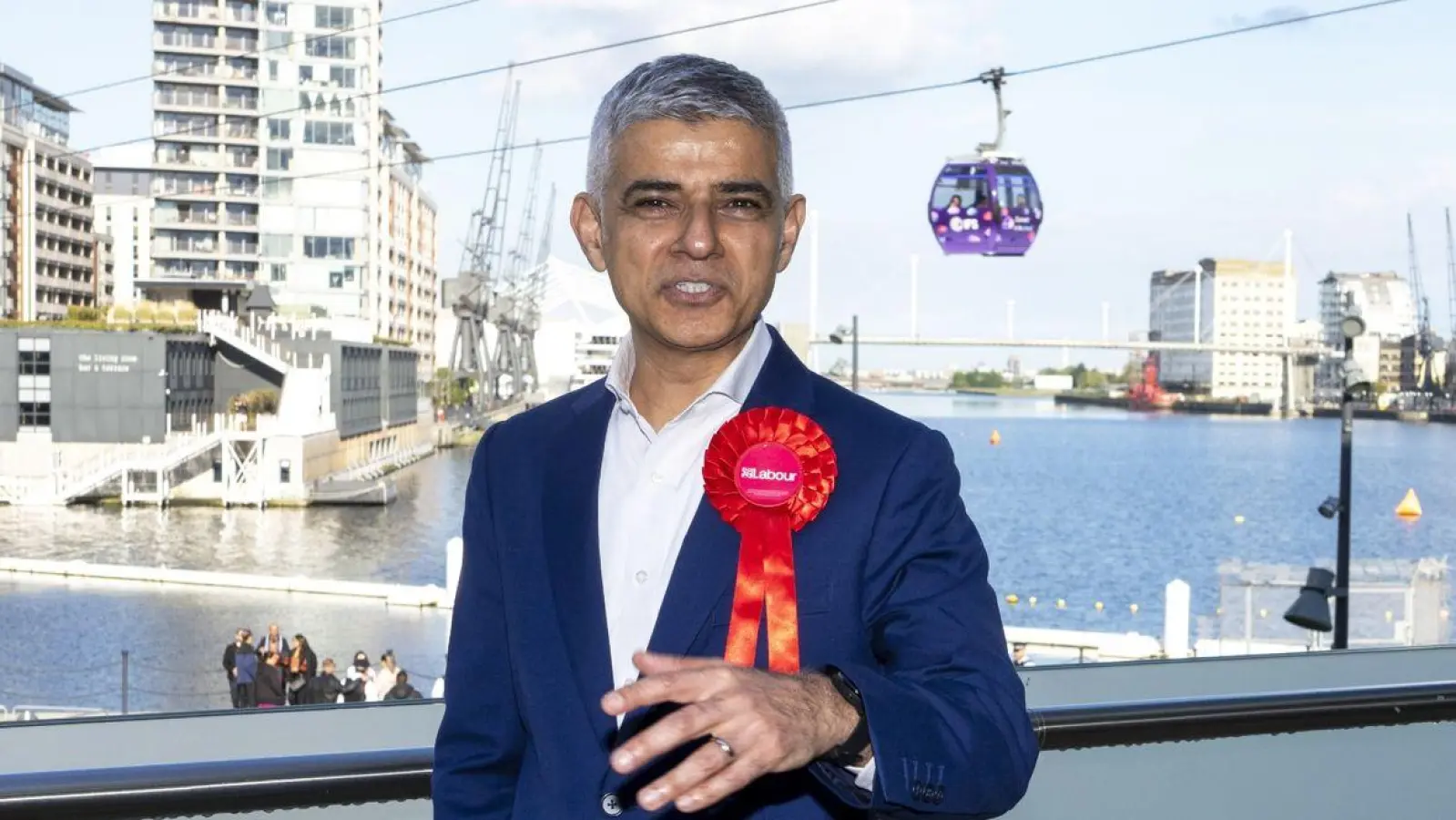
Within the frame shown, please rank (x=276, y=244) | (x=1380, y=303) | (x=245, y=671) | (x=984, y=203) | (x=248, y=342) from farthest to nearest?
1. (x=1380, y=303)
2. (x=276, y=244)
3. (x=248, y=342)
4. (x=984, y=203)
5. (x=245, y=671)

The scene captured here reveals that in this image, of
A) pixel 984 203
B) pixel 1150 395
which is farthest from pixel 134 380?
pixel 1150 395

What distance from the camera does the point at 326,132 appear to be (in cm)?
4119

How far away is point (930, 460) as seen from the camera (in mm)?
669

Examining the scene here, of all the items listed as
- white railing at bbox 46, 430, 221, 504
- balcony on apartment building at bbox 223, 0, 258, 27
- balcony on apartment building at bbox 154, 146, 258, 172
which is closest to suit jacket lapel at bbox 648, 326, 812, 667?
white railing at bbox 46, 430, 221, 504

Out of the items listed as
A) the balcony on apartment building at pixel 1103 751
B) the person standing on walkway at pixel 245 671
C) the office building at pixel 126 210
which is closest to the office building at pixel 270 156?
the office building at pixel 126 210

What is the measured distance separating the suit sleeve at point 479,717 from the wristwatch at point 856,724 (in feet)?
0.71

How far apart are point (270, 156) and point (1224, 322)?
30.4m

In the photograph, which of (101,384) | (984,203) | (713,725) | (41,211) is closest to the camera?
(713,725)

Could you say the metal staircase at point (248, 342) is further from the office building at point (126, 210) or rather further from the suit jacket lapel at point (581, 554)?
the suit jacket lapel at point (581, 554)

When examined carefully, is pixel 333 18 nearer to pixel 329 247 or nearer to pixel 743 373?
pixel 329 247

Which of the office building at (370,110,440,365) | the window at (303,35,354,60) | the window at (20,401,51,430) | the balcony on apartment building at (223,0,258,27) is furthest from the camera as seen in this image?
the office building at (370,110,440,365)

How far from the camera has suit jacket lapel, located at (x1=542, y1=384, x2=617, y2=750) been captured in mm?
683

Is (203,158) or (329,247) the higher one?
(203,158)

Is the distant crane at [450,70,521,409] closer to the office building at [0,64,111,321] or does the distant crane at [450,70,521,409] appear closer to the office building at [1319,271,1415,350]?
the office building at [0,64,111,321]
